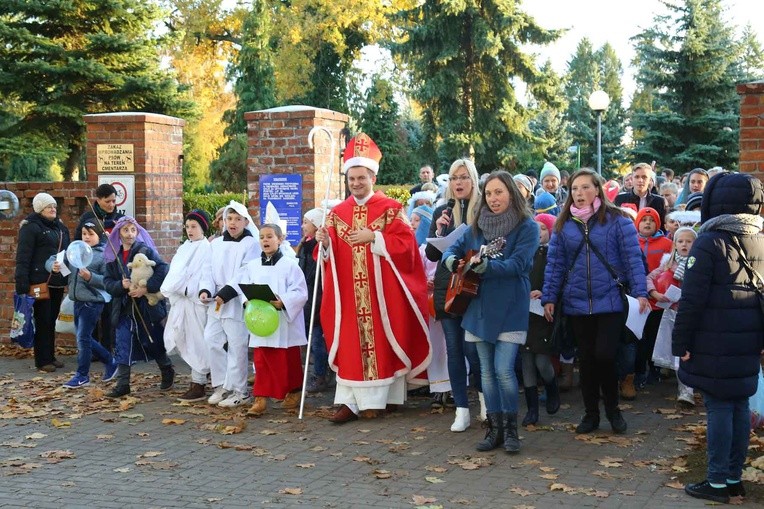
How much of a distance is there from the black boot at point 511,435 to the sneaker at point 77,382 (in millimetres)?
4801

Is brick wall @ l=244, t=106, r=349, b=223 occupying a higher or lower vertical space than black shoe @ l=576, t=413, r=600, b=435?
higher

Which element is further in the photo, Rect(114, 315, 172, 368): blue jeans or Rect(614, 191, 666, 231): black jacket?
Rect(614, 191, 666, 231): black jacket

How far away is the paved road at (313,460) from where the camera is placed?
6.00 m

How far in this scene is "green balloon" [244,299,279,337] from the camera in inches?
333

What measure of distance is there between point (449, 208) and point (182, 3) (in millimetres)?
37513

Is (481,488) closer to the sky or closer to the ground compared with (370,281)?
closer to the ground

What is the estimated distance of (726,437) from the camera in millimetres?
5766

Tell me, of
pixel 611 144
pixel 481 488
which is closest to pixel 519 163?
pixel 611 144

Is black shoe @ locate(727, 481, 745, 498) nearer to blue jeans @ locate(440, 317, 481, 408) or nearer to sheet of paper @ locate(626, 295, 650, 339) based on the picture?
sheet of paper @ locate(626, 295, 650, 339)

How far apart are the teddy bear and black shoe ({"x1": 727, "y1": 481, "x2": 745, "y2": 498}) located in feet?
18.4

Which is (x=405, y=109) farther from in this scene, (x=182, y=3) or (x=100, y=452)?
(x=100, y=452)

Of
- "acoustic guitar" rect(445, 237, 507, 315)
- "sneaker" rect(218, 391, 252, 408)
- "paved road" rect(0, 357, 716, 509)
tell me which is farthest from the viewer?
"sneaker" rect(218, 391, 252, 408)

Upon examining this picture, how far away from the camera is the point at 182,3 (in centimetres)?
4297

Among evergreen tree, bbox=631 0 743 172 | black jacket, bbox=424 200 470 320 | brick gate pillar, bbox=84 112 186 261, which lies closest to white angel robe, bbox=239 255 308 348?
black jacket, bbox=424 200 470 320
